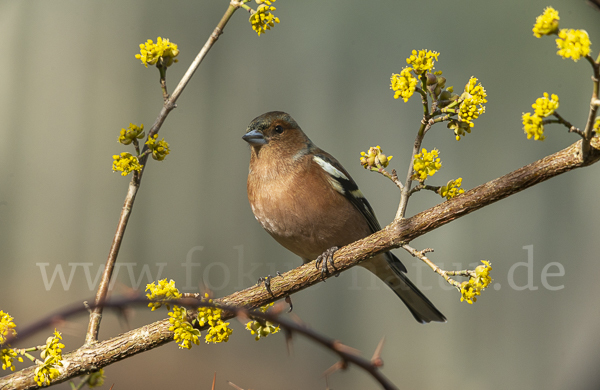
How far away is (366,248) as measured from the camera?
5.30 ft

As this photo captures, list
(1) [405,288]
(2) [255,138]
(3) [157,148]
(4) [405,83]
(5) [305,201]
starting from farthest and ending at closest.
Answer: (1) [405,288] < (2) [255,138] < (5) [305,201] < (3) [157,148] < (4) [405,83]

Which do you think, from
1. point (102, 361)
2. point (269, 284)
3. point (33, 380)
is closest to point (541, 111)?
point (269, 284)

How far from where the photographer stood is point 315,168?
324 centimetres

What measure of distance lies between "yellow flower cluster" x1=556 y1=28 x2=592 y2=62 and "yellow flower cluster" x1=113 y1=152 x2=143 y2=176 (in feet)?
3.99

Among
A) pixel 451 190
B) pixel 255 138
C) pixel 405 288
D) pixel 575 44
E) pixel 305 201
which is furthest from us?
pixel 405 288

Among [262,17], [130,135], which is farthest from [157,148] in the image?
[262,17]

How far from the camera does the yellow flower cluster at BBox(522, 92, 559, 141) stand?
41.5 inches

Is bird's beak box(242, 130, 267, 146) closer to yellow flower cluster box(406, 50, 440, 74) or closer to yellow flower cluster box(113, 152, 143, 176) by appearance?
yellow flower cluster box(113, 152, 143, 176)

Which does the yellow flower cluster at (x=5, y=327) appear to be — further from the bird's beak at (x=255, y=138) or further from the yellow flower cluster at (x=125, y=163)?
the bird's beak at (x=255, y=138)

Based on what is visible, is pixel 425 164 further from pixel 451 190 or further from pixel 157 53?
pixel 157 53

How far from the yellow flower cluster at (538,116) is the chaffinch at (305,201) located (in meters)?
1.93

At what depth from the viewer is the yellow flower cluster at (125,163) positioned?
1556 mm

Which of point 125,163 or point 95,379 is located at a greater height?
point 125,163

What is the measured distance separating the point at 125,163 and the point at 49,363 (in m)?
0.62
